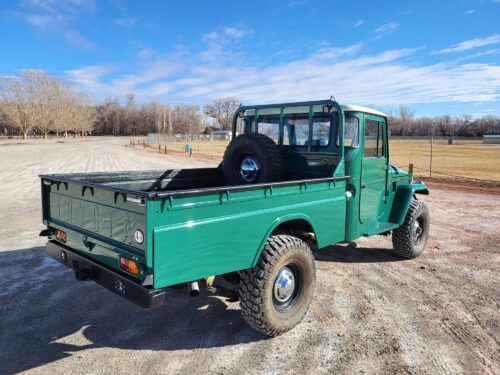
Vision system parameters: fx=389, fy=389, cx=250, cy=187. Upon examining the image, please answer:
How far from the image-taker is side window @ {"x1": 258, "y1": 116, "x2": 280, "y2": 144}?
5424 millimetres

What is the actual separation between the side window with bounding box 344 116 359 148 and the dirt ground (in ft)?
5.96

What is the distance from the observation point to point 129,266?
3.15 metres

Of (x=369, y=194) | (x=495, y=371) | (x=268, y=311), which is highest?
(x=369, y=194)

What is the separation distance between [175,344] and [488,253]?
5.44 m

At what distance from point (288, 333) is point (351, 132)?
99.9 inches

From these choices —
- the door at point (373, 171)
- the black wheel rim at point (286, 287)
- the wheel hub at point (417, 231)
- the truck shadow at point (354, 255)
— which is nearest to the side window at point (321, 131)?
the door at point (373, 171)

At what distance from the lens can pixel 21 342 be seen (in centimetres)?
357

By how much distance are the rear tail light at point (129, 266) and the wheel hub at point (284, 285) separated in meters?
1.34

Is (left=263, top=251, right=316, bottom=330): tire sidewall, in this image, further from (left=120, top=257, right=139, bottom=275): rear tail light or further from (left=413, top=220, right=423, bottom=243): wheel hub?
(left=413, top=220, right=423, bottom=243): wheel hub

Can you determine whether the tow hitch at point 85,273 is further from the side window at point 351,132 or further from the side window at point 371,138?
the side window at point 371,138

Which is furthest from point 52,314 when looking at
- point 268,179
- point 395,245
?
point 395,245

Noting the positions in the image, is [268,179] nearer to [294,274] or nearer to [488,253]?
[294,274]

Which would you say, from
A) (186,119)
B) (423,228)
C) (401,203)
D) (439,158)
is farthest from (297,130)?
(186,119)

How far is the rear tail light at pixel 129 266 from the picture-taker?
3076mm
